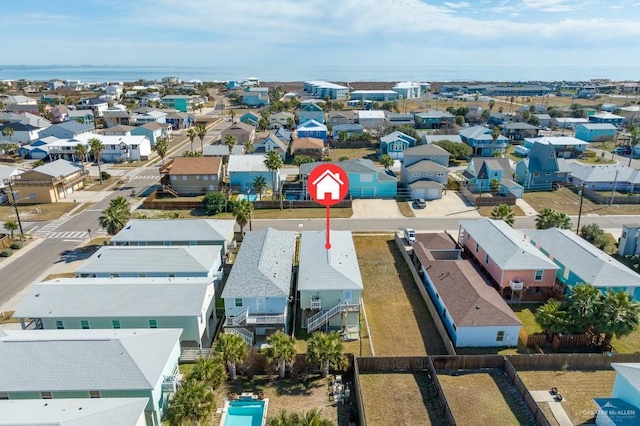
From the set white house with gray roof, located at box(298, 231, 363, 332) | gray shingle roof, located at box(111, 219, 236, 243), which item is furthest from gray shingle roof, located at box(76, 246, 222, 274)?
white house with gray roof, located at box(298, 231, 363, 332)

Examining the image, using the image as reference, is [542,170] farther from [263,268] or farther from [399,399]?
[399,399]

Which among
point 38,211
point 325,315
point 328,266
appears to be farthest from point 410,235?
point 38,211

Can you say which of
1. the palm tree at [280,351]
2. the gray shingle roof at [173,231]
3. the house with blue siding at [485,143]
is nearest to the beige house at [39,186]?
the gray shingle roof at [173,231]

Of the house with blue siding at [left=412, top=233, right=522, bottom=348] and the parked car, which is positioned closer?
the house with blue siding at [left=412, top=233, right=522, bottom=348]

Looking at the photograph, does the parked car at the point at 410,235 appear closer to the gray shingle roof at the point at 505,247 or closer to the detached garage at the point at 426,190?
the gray shingle roof at the point at 505,247

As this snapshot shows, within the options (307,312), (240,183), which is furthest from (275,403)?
(240,183)

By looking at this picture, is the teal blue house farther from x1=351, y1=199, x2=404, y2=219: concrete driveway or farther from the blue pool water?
the blue pool water
